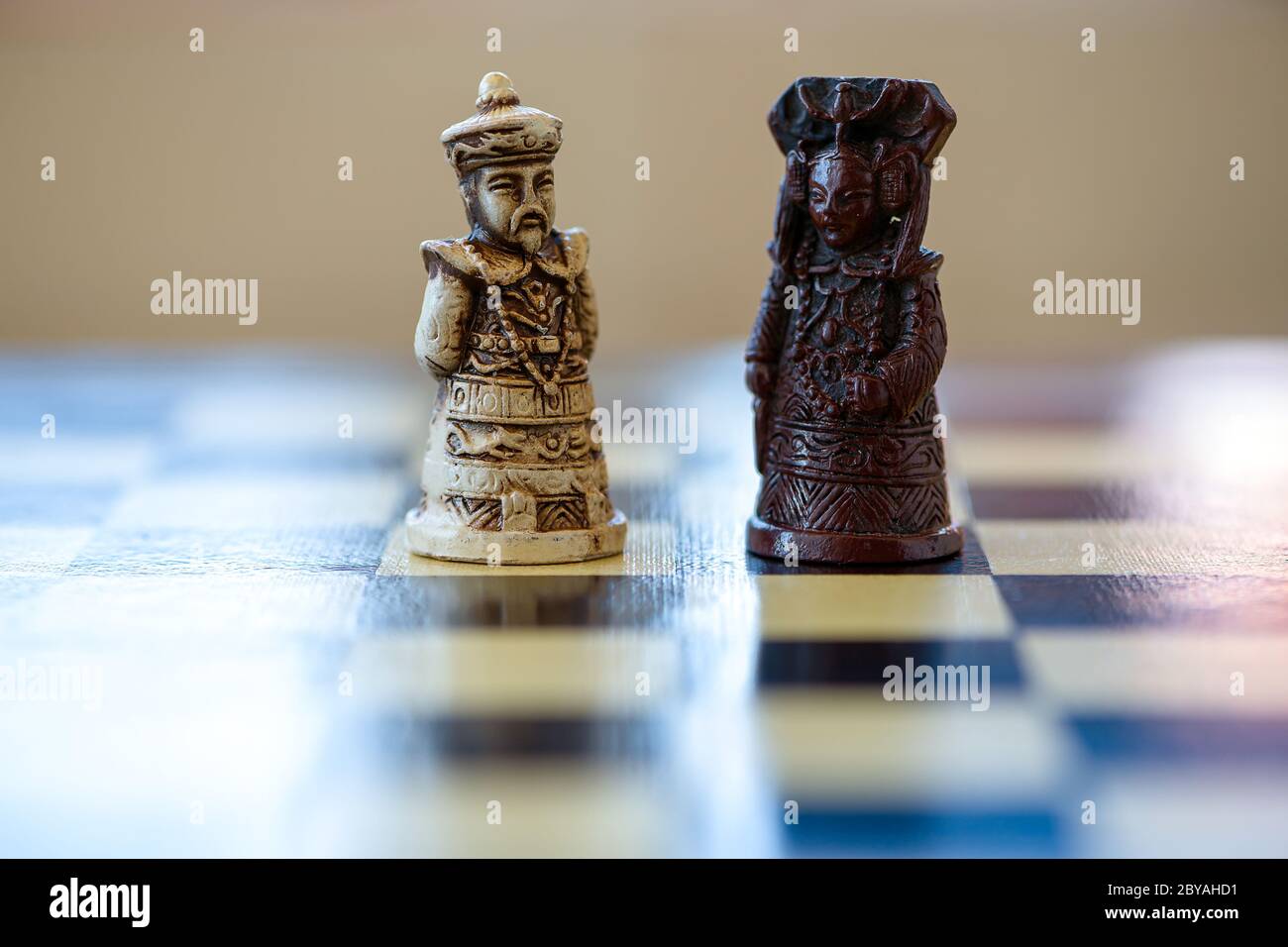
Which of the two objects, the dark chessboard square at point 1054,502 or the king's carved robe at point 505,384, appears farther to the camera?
the dark chessboard square at point 1054,502

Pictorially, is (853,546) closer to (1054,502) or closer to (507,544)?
(507,544)

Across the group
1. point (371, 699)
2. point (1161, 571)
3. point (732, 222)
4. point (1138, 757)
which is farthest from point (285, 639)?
point (732, 222)

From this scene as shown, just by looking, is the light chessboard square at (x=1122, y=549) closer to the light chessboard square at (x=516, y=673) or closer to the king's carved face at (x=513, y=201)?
the light chessboard square at (x=516, y=673)

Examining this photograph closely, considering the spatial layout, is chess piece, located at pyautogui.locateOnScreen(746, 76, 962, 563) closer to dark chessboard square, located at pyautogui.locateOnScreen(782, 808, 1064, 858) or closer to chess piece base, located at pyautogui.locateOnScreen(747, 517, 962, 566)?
chess piece base, located at pyautogui.locateOnScreen(747, 517, 962, 566)

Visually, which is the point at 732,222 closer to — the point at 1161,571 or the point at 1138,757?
the point at 1161,571

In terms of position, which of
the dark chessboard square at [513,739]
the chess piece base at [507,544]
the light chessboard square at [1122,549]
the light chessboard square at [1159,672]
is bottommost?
the dark chessboard square at [513,739]

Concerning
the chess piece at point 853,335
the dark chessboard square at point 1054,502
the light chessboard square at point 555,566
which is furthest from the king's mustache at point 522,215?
the dark chessboard square at point 1054,502

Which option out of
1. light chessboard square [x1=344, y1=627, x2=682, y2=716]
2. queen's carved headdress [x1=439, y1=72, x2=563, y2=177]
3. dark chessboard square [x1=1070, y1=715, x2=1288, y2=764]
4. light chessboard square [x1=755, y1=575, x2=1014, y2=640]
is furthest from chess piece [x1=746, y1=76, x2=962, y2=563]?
Answer: dark chessboard square [x1=1070, y1=715, x2=1288, y2=764]
